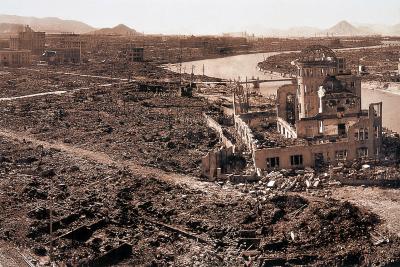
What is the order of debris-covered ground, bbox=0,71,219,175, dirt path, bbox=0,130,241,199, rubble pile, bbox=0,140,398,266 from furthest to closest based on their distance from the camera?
debris-covered ground, bbox=0,71,219,175, dirt path, bbox=0,130,241,199, rubble pile, bbox=0,140,398,266

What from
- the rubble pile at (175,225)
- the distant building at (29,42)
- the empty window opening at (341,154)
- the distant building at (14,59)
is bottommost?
the rubble pile at (175,225)

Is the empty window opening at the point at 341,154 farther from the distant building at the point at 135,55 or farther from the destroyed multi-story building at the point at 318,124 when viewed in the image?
the distant building at the point at 135,55

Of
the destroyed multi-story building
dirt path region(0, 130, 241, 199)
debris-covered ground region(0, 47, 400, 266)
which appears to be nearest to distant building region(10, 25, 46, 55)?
debris-covered ground region(0, 47, 400, 266)

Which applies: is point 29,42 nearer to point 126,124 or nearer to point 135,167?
point 126,124

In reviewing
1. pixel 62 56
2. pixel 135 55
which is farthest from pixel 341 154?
pixel 135 55

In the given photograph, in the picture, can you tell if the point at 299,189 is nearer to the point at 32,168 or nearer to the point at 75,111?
the point at 32,168

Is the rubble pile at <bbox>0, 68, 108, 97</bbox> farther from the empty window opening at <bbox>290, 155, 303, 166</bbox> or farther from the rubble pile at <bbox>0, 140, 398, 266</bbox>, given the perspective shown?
the empty window opening at <bbox>290, 155, 303, 166</bbox>

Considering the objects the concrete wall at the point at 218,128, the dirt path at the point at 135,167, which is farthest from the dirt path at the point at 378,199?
the concrete wall at the point at 218,128
